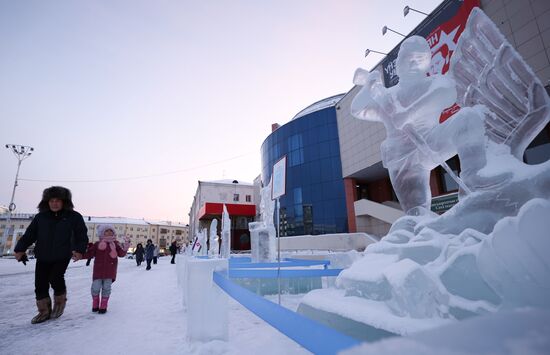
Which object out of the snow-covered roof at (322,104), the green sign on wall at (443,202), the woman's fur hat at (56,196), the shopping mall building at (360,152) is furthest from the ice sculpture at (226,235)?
the snow-covered roof at (322,104)

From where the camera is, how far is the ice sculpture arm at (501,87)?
2.27 meters

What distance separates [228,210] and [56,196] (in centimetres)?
2670

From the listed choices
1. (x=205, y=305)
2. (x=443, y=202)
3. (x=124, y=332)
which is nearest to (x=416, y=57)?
(x=205, y=305)

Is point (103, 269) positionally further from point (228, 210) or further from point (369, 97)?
point (228, 210)

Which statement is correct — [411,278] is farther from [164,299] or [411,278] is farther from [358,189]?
[358,189]

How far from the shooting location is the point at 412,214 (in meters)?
3.19

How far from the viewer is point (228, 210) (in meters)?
30.2

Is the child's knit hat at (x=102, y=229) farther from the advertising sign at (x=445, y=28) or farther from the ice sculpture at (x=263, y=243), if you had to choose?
the advertising sign at (x=445, y=28)

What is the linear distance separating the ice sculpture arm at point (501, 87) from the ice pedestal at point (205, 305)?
10.4 ft

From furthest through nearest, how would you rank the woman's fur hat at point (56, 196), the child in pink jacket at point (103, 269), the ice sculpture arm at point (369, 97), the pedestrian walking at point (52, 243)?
the child in pink jacket at point (103, 269) → the woman's fur hat at point (56, 196) → the pedestrian walking at point (52, 243) → the ice sculpture arm at point (369, 97)

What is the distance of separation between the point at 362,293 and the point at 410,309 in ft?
1.84

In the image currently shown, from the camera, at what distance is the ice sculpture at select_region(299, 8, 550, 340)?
151 centimetres

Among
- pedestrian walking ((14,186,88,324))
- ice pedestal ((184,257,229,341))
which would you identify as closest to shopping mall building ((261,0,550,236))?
pedestrian walking ((14,186,88,324))

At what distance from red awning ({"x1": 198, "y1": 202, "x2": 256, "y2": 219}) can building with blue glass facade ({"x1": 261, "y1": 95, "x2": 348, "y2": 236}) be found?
282 inches
